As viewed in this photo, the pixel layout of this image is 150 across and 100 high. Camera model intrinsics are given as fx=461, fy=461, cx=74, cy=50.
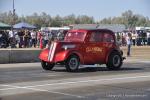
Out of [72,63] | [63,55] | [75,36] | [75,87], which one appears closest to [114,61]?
[75,36]

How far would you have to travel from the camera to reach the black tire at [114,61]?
66.0 ft

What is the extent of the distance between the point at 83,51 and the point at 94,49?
64 centimetres

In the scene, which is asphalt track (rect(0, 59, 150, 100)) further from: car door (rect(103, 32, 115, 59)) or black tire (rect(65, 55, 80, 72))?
car door (rect(103, 32, 115, 59))

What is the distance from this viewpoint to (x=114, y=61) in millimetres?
20250

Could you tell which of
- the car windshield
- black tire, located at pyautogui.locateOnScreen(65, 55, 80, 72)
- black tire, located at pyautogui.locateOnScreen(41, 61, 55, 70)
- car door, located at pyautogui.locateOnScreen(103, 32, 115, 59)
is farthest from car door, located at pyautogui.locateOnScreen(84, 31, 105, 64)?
black tire, located at pyautogui.locateOnScreen(41, 61, 55, 70)

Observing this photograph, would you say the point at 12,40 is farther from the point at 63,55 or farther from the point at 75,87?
the point at 75,87

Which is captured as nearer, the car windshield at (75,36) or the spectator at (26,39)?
the car windshield at (75,36)

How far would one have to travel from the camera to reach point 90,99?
10.7 meters

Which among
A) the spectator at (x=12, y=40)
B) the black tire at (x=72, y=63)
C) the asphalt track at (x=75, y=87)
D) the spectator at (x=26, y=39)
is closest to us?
the asphalt track at (x=75, y=87)

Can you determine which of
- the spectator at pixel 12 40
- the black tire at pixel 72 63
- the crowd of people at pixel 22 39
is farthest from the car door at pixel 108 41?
the spectator at pixel 12 40

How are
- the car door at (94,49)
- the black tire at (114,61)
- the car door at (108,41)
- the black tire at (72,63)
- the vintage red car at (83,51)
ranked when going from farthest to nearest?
the black tire at (114,61), the car door at (108,41), the car door at (94,49), the vintage red car at (83,51), the black tire at (72,63)

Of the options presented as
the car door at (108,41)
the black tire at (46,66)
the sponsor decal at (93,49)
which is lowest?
the black tire at (46,66)

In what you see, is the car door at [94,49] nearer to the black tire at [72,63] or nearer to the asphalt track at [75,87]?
the black tire at [72,63]

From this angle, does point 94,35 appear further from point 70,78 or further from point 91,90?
point 91,90
